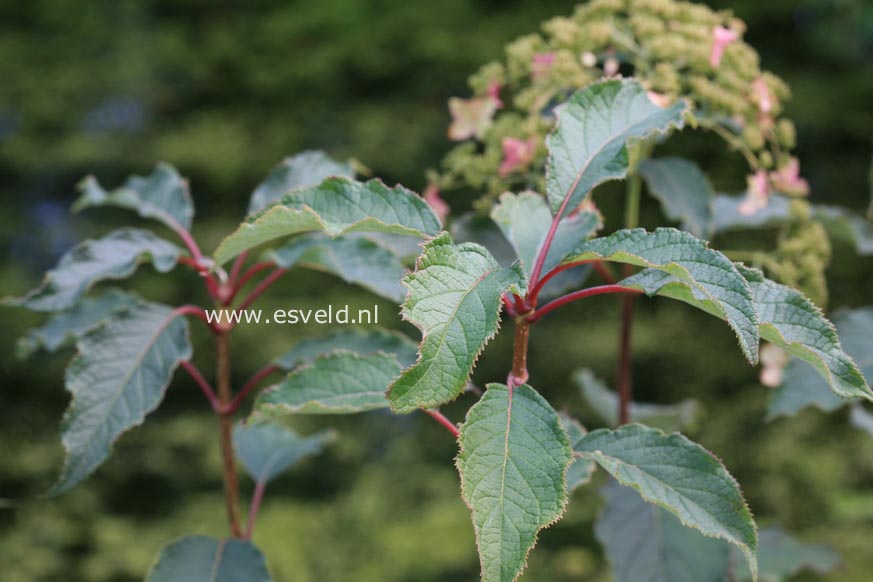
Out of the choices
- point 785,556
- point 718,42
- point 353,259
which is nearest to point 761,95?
point 718,42

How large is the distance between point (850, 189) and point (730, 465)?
0.69 m

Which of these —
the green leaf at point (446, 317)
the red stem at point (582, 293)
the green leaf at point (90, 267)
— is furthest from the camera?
the green leaf at point (90, 267)

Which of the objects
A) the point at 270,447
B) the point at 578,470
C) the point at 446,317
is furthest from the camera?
the point at 270,447

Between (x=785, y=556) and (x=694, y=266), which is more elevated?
(x=694, y=266)

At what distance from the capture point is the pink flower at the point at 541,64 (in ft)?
2.74

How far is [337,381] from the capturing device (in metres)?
0.66

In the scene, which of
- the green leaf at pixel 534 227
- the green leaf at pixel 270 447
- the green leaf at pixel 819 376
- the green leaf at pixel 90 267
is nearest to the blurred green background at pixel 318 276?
the green leaf at pixel 270 447

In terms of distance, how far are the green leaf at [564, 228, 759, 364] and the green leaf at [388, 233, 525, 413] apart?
81 millimetres

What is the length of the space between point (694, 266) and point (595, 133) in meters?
0.18

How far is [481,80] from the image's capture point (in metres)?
0.86

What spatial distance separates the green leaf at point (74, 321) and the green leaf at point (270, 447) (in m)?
0.21

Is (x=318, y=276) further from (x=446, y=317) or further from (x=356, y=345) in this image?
(x=446, y=317)

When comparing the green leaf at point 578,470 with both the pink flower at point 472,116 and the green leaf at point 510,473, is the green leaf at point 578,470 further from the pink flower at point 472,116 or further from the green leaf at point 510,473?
the pink flower at point 472,116

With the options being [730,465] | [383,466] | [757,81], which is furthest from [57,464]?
[757,81]
